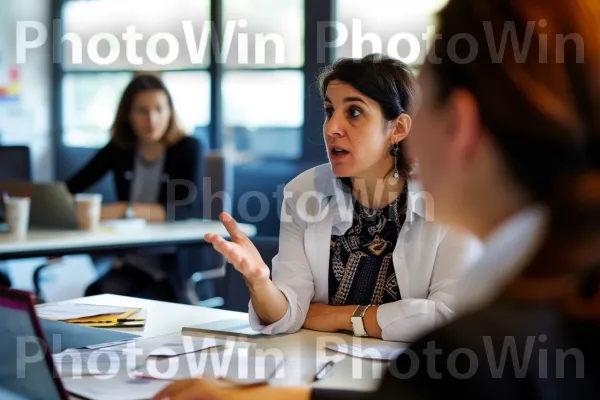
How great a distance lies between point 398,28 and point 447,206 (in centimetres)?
487

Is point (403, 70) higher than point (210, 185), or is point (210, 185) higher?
point (403, 70)

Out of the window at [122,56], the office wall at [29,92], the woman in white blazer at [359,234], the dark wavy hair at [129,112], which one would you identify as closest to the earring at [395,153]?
the woman in white blazer at [359,234]

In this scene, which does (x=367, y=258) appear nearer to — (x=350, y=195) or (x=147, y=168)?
(x=350, y=195)

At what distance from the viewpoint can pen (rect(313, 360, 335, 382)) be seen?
1.49m

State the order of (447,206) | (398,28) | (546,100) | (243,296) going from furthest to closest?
(398,28)
(243,296)
(447,206)
(546,100)

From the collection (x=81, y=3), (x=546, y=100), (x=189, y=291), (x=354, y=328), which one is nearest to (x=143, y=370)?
(x=354, y=328)

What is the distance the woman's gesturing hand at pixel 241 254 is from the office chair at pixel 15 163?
2568mm

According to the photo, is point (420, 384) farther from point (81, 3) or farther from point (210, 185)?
point (81, 3)

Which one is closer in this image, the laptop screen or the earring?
the laptop screen

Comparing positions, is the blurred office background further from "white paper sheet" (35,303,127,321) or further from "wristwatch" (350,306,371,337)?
"wristwatch" (350,306,371,337)

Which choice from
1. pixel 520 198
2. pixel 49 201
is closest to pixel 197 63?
pixel 49 201

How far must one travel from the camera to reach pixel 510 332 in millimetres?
704

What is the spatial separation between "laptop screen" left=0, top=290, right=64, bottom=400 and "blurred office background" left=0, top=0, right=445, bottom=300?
3522 mm

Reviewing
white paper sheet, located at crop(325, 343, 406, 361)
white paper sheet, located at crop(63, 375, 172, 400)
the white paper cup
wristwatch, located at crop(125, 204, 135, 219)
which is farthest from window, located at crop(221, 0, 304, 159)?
white paper sheet, located at crop(63, 375, 172, 400)
